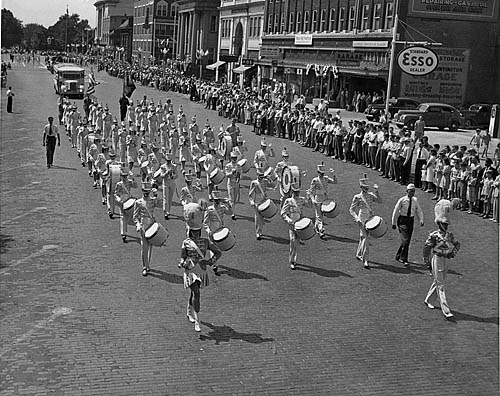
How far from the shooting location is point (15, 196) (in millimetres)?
19875

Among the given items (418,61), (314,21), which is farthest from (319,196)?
(314,21)

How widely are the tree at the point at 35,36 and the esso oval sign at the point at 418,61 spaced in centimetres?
15559

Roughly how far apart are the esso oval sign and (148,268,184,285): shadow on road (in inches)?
934

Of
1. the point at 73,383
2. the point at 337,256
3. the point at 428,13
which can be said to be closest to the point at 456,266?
the point at 337,256

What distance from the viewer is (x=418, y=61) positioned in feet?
116

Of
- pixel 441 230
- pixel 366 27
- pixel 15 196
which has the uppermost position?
pixel 366 27

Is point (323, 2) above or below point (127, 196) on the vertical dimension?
above

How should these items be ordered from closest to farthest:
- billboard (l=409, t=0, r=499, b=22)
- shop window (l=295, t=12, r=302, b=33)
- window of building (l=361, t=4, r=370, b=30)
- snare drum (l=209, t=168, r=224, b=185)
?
snare drum (l=209, t=168, r=224, b=185)
billboard (l=409, t=0, r=499, b=22)
window of building (l=361, t=4, r=370, b=30)
shop window (l=295, t=12, r=302, b=33)

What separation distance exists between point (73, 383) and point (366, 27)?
4467 cm

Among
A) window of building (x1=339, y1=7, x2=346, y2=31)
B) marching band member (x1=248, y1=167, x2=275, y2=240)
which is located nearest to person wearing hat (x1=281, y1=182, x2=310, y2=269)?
marching band member (x1=248, y1=167, x2=275, y2=240)

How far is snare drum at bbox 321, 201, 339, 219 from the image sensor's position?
1648 cm

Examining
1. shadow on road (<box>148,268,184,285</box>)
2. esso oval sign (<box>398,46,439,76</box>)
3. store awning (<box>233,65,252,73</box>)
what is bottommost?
shadow on road (<box>148,268,184,285</box>)

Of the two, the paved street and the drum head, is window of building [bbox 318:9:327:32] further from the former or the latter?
the drum head

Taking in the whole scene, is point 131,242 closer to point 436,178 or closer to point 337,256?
point 337,256
